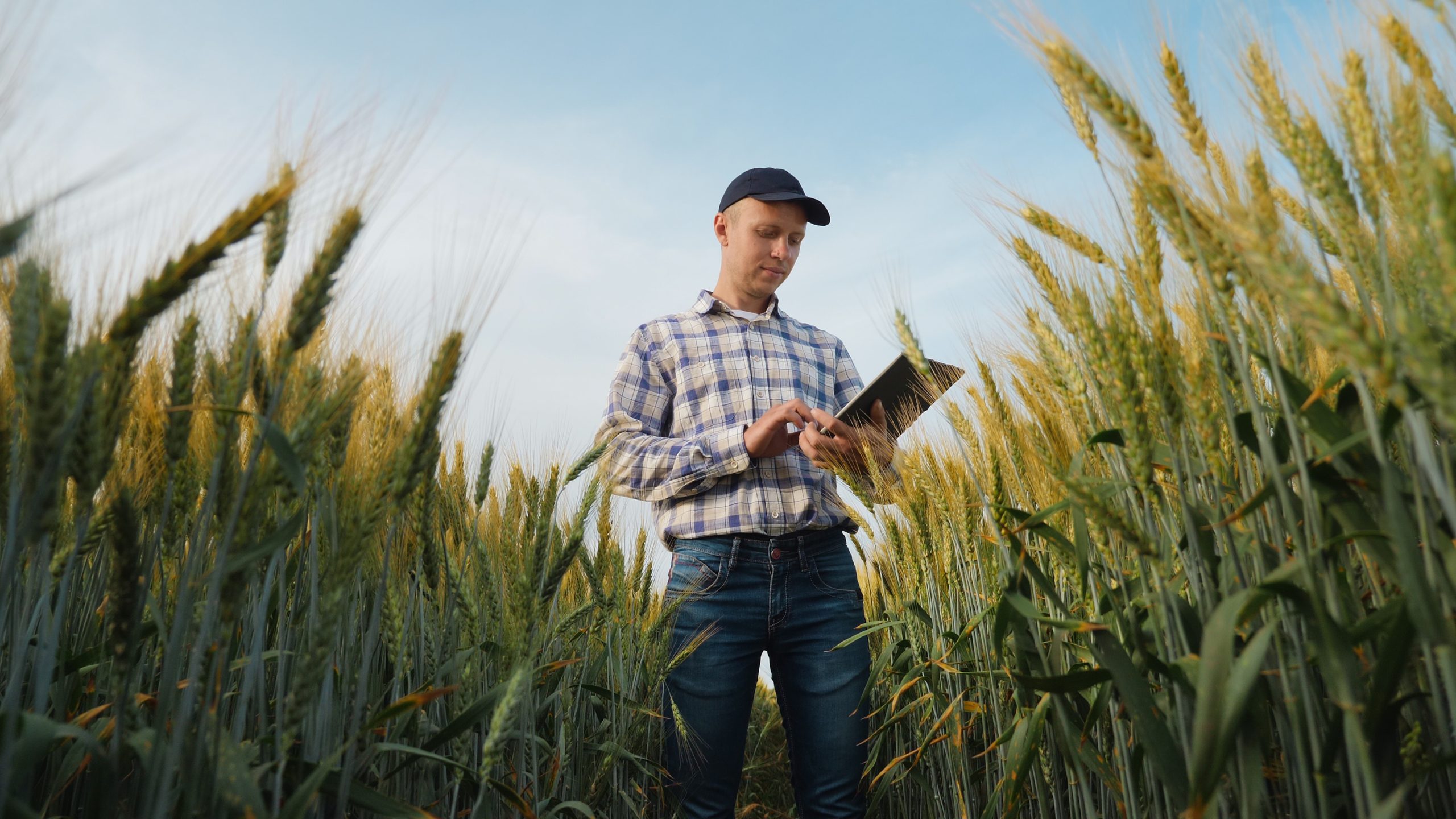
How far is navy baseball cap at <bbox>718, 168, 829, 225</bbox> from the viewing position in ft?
9.55

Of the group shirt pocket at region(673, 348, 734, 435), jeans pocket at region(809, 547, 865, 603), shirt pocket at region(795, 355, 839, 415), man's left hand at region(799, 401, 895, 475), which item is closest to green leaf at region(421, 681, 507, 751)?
man's left hand at region(799, 401, 895, 475)

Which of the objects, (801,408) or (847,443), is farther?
(801,408)

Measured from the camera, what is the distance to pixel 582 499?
1976 mm

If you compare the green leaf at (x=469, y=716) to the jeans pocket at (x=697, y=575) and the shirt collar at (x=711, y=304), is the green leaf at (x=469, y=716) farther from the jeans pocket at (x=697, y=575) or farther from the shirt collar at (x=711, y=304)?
the shirt collar at (x=711, y=304)

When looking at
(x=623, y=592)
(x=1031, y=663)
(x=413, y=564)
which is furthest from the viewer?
(x=623, y=592)

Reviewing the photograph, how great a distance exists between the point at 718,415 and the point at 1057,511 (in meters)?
1.76

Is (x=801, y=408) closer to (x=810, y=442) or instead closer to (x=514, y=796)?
(x=810, y=442)

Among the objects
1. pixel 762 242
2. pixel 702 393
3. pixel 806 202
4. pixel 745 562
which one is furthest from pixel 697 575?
pixel 806 202

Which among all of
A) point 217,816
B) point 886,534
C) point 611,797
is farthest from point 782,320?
point 217,816

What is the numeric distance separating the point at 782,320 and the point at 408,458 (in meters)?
2.36

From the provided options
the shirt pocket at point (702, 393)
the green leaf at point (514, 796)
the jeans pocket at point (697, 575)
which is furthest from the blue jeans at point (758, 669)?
the green leaf at point (514, 796)

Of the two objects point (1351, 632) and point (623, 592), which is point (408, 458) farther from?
point (623, 592)

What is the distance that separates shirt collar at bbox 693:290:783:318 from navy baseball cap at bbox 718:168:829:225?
31cm

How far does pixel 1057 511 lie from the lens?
122 centimetres
